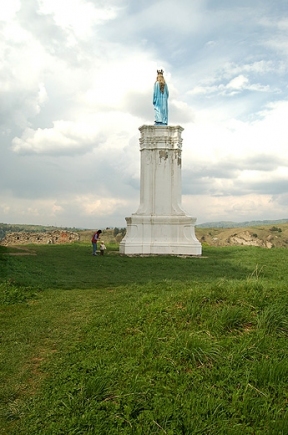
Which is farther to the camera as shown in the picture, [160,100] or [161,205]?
[160,100]

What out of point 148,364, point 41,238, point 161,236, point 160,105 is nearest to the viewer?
point 148,364

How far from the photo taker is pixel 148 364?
14.8ft

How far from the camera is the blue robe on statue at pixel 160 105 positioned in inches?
763

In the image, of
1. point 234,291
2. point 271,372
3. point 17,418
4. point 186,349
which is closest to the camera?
point 17,418

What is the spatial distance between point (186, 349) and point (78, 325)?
1.99 m

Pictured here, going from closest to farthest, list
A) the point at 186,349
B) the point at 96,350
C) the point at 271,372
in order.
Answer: the point at 271,372, the point at 186,349, the point at 96,350

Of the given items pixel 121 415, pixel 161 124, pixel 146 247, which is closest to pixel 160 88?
pixel 161 124

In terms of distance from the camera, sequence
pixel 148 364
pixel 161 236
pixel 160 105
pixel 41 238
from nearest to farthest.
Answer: pixel 148 364, pixel 161 236, pixel 160 105, pixel 41 238

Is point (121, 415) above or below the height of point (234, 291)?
below

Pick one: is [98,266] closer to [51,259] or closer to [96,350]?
[51,259]

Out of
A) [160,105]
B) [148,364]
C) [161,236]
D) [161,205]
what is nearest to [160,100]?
[160,105]

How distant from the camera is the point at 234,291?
6543 mm

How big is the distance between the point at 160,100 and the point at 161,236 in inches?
239

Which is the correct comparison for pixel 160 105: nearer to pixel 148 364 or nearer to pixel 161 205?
pixel 161 205
